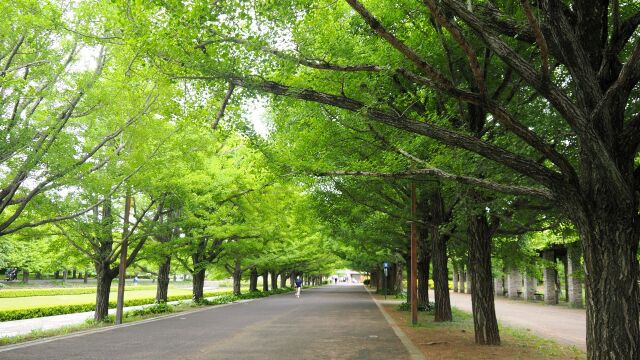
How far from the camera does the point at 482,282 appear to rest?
36.0 feet

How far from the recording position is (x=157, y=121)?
597 inches

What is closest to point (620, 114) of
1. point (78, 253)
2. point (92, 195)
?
point (92, 195)

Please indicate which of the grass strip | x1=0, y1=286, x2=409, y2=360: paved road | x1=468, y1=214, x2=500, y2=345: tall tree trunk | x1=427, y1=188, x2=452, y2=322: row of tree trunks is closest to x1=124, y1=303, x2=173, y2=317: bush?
the grass strip

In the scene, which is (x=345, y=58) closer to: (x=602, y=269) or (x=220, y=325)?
(x=602, y=269)

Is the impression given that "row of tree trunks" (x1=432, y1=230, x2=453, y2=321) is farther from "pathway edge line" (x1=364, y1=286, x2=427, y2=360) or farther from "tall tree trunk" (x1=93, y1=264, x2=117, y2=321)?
"tall tree trunk" (x1=93, y1=264, x2=117, y2=321)

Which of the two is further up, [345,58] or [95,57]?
[95,57]

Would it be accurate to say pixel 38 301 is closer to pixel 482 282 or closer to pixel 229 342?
pixel 229 342

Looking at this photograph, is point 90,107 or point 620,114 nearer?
point 620,114

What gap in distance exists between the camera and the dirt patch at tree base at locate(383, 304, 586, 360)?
949 centimetres

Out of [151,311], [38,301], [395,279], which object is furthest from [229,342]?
[395,279]

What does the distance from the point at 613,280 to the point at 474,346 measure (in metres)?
5.70

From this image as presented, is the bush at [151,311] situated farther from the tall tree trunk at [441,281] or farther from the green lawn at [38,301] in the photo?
the tall tree trunk at [441,281]

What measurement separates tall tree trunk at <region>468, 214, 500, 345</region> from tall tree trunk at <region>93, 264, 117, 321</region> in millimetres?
12713

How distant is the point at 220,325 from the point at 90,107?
A: 7.66 meters
